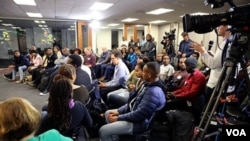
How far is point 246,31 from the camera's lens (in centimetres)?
116

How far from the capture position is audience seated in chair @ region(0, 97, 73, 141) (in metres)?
0.88

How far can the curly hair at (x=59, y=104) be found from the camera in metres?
1.41

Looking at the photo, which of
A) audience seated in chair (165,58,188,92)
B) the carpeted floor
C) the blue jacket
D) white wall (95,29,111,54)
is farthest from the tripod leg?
white wall (95,29,111,54)

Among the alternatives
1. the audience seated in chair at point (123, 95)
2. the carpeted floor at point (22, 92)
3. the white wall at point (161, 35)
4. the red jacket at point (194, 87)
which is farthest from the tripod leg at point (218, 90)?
the white wall at point (161, 35)

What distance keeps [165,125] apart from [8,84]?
5229 mm

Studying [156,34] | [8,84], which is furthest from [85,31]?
[8,84]

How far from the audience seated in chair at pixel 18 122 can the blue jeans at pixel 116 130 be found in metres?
0.86

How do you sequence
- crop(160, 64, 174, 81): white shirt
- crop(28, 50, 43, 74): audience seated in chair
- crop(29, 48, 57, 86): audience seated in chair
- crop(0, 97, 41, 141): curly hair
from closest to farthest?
crop(0, 97, 41, 141): curly hair < crop(160, 64, 174, 81): white shirt < crop(29, 48, 57, 86): audience seated in chair < crop(28, 50, 43, 74): audience seated in chair

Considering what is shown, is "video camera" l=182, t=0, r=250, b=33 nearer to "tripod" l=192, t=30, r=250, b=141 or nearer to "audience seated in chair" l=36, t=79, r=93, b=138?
"tripod" l=192, t=30, r=250, b=141

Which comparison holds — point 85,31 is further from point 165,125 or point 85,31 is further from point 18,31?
point 165,125

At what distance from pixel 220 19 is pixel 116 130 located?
120 cm

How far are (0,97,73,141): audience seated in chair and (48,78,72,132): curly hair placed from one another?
46cm

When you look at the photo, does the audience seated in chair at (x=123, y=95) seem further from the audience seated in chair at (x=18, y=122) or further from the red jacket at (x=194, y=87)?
the audience seated in chair at (x=18, y=122)

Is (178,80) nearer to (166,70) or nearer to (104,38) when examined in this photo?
(166,70)
